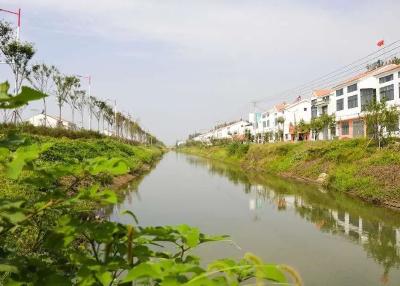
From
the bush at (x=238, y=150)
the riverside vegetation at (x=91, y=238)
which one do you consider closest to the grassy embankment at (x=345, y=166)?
the bush at (x=238, y=150)

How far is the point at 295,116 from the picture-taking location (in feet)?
200

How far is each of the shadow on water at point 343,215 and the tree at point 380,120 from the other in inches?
242

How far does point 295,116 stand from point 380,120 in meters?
35.5

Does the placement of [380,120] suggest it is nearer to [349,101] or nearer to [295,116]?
[349,101]

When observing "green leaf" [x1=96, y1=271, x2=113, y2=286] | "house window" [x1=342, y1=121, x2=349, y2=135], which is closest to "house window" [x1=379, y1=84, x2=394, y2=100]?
"house window" [x1=342, y1=121, x2=349, y2=135]

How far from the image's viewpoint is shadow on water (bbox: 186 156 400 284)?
34.6 ft

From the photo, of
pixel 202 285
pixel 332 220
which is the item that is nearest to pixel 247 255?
pixel 202 285

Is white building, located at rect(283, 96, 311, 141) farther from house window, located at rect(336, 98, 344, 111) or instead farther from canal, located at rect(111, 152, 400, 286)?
canal, located at rect(111, 152, 400, 286)

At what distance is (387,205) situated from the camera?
16.5 m

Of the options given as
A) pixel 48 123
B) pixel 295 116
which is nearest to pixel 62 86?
pixel 48 123

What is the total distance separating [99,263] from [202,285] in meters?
0.46

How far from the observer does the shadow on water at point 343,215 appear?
10547 millimetres

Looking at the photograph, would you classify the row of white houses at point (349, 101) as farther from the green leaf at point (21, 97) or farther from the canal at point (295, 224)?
the green leaf at point (21, 97)

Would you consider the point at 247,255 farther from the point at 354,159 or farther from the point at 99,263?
the point at 354,159
